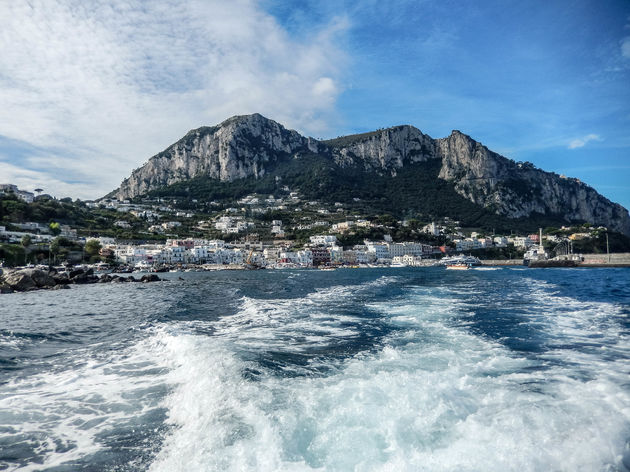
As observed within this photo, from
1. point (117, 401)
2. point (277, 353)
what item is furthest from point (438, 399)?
point (117, 401)

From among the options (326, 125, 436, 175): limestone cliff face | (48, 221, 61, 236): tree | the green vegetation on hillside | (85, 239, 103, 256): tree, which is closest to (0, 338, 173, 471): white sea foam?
(85, 239, 103, 256): tree

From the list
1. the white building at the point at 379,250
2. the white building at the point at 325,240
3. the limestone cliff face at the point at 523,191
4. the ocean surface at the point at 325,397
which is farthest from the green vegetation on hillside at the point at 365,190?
the ocean surface at the point at 325,397

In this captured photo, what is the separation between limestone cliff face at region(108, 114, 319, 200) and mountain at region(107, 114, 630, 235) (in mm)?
502

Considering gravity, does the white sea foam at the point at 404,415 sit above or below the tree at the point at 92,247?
below

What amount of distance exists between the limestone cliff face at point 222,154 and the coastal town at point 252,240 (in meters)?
29.6

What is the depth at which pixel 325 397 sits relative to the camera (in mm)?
6559

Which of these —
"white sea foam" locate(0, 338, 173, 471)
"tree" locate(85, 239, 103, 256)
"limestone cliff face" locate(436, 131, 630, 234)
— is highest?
"limestone cliff face" locate(436, 131, 630, 234)

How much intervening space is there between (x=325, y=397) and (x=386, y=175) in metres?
192

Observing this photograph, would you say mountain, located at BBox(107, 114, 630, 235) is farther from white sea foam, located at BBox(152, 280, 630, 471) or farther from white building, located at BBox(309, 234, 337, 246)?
white sea foam, located at BBox(152, 280, 630, 471)

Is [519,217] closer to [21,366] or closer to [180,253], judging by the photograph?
[180,253]

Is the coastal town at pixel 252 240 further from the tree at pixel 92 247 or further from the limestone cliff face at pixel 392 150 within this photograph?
the limestone cliff face at pixel 392 150

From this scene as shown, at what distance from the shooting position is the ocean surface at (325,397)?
4742 millimetres

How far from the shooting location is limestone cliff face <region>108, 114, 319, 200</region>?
177 meters

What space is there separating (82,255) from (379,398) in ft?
272
